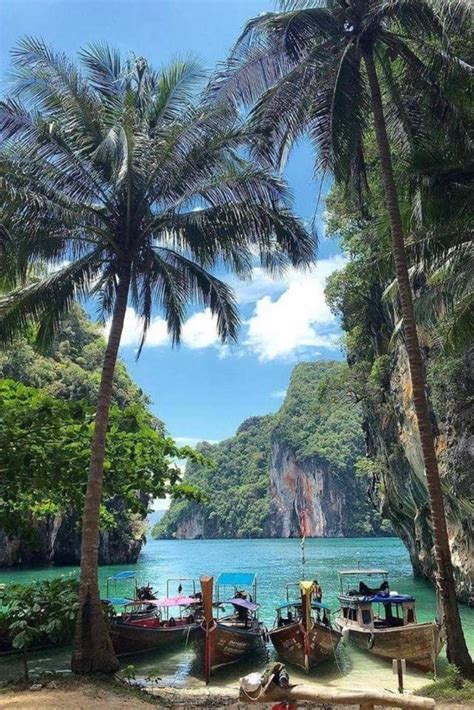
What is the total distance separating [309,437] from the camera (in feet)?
380

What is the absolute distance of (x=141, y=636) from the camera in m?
13.2

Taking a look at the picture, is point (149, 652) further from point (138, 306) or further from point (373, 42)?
point (373, 42)

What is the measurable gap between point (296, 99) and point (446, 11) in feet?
8.67

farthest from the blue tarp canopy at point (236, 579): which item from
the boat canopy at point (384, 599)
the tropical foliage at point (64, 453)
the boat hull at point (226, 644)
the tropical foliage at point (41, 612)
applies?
the tropical foliage at point (64, 453)

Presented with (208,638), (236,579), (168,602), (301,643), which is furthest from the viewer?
(236,579)

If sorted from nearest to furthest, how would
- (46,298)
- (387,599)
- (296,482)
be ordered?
(46,298) → (387,599) → (296,482)

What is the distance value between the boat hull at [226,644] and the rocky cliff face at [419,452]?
8698mm

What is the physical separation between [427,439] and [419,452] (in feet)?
44.0

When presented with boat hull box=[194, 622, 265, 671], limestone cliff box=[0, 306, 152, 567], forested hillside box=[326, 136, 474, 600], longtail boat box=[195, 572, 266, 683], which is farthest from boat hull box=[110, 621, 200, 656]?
limestone cliff box=[0, 306, 152, 567]

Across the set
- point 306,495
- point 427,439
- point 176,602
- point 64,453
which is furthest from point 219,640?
point 306,495

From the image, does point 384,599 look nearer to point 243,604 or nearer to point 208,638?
point 243,604

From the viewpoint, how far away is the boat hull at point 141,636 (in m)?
12.8

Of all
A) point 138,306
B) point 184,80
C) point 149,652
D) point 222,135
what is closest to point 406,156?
point 222,135

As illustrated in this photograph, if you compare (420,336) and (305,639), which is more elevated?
(420,336)
